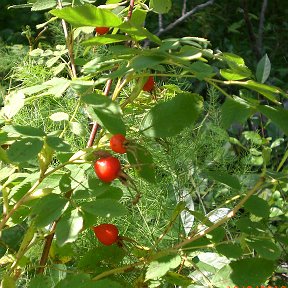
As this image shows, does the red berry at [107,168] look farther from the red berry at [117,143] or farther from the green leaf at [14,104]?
the green leaf at [14,104]

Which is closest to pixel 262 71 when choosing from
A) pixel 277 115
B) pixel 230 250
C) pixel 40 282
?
pixel 277 115

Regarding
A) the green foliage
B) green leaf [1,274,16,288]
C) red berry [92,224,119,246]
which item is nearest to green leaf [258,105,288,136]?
the green foliage

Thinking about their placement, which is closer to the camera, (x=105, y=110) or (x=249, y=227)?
(x=105, y=110)

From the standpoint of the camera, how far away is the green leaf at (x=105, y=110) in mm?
662

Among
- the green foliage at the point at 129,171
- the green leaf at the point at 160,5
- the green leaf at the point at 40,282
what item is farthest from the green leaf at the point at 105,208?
the green leaf at the point at 160,5

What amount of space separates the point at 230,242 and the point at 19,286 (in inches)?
13.4

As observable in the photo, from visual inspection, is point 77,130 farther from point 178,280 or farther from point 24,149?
point 178,280

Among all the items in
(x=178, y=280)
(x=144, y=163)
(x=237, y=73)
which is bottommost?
(x=178, y=280)

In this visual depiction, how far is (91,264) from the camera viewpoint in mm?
815

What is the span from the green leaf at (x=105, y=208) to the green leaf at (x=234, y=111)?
14 centimetres

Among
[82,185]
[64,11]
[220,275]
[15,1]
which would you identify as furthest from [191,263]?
[15,1]

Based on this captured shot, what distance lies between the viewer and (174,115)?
2.33 ft

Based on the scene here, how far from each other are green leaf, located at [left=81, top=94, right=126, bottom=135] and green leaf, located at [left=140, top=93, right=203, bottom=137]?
0.10ft

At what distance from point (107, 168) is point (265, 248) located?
20 cm
